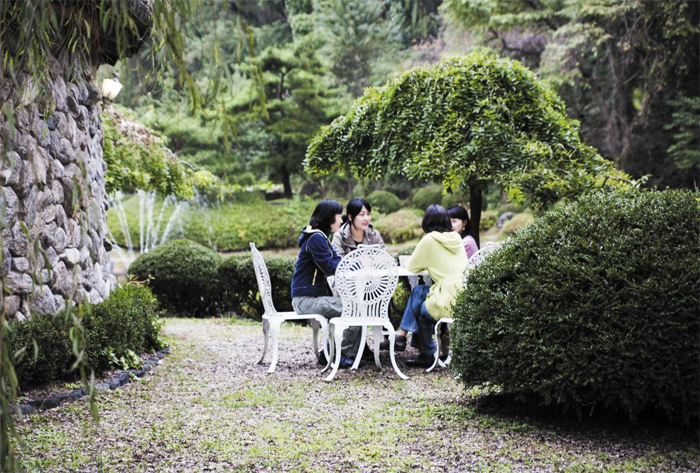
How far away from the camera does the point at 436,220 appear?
5562 mm

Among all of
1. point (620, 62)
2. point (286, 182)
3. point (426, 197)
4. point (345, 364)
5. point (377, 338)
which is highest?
point (620, 62)

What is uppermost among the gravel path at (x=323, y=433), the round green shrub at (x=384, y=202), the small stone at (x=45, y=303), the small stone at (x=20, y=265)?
the round green shrub at (x=384, y=202)

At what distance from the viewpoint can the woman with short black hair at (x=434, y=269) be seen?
5.47 m

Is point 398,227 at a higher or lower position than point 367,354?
higher

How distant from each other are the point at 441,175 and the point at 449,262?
47.8 inches

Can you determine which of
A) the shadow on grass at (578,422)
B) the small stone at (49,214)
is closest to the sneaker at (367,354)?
the shadow on grass at (578,422)

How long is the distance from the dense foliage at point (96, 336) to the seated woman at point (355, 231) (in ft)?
5.89

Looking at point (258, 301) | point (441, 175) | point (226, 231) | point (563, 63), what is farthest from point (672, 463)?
point (226, 231)

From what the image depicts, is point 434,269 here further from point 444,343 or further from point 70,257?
point 70,257

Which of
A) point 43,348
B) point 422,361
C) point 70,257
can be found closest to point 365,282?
point 422,361

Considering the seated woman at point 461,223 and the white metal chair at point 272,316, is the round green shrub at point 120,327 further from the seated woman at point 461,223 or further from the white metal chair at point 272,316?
the seated woman at point 461,223

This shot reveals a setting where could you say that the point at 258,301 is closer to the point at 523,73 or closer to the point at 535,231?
the point at 523,73

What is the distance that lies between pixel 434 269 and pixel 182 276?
500 cm

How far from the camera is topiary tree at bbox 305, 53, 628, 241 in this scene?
6.26 metres
